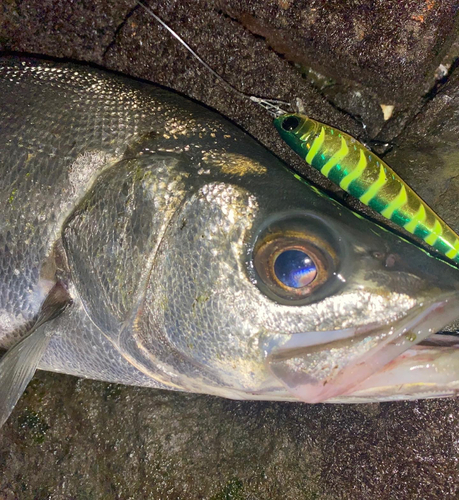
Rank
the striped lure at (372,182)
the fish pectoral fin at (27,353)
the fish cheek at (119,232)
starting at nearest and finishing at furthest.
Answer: the fish cheek at (119,232) → the fish pectoral fin at (27,353) → the striped lure at (372,182)

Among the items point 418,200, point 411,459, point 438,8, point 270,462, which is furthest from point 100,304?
point 438,8

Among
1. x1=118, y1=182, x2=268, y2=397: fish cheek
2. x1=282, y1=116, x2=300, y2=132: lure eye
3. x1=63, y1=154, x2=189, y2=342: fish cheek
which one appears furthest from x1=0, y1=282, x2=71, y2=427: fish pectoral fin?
x1=282, y1=116, x2=300, y2=132: lure eye

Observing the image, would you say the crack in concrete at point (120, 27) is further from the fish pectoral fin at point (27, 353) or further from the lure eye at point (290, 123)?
the fish pectoral fin at point (27, 353)

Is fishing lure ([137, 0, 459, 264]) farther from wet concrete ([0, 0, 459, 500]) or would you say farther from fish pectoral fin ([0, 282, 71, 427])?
fish pectoral fin ([0, 282, 71, 427])

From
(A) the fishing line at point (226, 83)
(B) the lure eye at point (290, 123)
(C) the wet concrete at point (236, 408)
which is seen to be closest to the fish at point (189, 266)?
(B) the lure eye at point (290, 123)

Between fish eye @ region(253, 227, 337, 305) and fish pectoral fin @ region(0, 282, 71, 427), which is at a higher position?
fish eye @ region(253, 227, 337, 305)

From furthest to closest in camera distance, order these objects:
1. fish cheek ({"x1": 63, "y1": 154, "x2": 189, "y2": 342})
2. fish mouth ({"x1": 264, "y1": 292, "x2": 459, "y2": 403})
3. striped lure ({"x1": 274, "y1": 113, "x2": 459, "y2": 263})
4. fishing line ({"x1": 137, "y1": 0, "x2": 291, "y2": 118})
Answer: fishing line ({"x1": 137, "y1": 0, "x2": 291, "y2": 118})
striped lure ({"x1": 274, "y1": 113, "x2": 459, "y2": 263})
fish cheek ({"x1": 63, "y1": 154, "x2": 189, "y2": 342})
fish mouth ({"x1": 264, "y1": 292, "x2": 459, "y2": 403})

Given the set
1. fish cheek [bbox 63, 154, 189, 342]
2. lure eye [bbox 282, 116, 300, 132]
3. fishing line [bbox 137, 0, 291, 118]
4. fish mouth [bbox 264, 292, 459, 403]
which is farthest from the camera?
fishing line [bbox 137, 0, 291, 118]

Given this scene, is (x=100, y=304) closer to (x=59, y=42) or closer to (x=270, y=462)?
(x=270, y=462)
